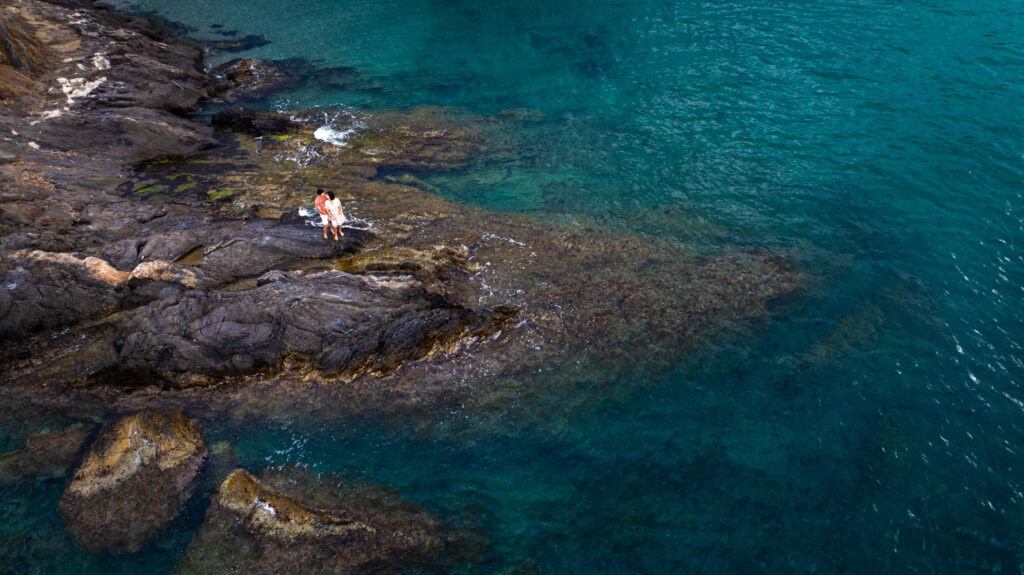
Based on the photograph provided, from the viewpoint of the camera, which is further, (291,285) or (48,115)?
(48,115)

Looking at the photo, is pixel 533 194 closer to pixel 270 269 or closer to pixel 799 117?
pixel 270 269

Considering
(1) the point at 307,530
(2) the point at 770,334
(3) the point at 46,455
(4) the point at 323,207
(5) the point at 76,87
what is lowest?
(3) the point at 46,455

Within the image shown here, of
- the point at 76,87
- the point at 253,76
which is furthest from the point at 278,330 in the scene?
the point at 253,76

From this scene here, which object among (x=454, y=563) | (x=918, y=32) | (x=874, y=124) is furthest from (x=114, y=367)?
(x=918, y=32)

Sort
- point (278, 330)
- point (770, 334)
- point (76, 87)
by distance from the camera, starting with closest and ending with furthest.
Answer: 1. point (278, 330)
2. point (770, 334)
3. point (76, 87)

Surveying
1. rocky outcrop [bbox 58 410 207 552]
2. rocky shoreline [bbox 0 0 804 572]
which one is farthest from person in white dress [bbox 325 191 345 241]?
rocky outcrop [bbox 58 410 207 552]

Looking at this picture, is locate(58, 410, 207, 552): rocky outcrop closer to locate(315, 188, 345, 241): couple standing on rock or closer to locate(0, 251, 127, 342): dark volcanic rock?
locate(0, 251, 127, 342): dark volcanic rock

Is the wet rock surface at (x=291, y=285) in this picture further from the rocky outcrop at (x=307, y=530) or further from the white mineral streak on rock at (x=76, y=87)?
the rocky outcrop at (x=307, y=530)

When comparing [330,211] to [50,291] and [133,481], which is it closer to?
[50,291]
